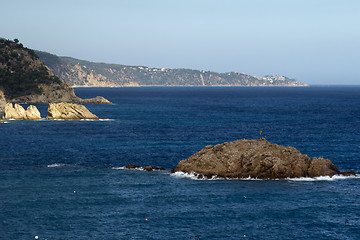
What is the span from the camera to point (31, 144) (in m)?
91.6

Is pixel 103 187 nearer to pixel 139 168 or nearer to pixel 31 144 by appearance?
pixel 139 168

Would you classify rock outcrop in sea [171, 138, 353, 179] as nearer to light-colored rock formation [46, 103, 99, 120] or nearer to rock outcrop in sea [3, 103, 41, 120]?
light-colored rock formation [46, 103, 99, 120]

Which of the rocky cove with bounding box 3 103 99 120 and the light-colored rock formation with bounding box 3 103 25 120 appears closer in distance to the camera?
the light-colored rock formation with bounding box 3 103 25 120

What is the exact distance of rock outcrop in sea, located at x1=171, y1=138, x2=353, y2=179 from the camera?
60.1 meters

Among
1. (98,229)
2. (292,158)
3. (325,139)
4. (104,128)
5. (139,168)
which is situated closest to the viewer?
(98,229)

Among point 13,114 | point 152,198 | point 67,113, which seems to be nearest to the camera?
point 152,198

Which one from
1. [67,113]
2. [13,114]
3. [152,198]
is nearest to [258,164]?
[152,198]

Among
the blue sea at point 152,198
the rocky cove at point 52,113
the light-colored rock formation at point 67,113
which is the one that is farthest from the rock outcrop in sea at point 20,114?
the blue sea at point 152,198

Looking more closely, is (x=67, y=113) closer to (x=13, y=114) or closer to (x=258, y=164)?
(x=13, y=114)

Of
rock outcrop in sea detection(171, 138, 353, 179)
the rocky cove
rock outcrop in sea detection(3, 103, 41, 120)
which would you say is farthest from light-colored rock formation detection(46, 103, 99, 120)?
rock outcrop in sea detection(171, 138, 353, 179)

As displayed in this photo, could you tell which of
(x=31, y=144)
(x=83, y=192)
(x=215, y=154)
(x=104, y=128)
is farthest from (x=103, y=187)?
(x=104, y=128)

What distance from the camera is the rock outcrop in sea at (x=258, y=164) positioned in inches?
2365

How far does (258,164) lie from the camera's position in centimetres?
6034

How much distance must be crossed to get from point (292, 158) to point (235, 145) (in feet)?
24.0
